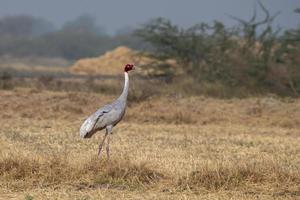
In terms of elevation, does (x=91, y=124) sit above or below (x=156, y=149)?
above

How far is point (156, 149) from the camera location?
1430 cm

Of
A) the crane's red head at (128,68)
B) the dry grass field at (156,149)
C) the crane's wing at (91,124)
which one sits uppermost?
the crane's red head at (128,68)

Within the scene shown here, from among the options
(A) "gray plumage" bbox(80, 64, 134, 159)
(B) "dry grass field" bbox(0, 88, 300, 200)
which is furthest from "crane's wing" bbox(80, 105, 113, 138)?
(B) "dry grass field" bbox(0, 88, 300, 200)

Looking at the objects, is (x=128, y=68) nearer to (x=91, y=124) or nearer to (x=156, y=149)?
(x=91, y=124)

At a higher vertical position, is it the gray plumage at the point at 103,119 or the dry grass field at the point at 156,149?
the gray plumage at the point at 103,119

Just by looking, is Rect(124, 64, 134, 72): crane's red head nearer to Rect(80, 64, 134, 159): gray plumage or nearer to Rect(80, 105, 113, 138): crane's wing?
Rect(80, 64, 134, 159): gray plumage

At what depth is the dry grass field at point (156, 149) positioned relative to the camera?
10.3 metres

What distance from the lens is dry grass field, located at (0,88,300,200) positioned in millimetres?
10344

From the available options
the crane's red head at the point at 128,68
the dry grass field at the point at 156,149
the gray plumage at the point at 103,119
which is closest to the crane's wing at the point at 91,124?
the gray plumage at the point at 103,119

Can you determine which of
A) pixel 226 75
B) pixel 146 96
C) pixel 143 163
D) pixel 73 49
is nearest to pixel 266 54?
pixel 226 75

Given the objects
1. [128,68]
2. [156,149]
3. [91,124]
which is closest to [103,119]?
[91,124]

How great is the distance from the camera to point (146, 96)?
2419 centimetres

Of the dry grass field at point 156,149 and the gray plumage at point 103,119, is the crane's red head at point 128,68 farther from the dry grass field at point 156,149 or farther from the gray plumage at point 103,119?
the dry grass field at point 156,149

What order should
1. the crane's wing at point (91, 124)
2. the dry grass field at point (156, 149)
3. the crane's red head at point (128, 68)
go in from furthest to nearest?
the crane's red head at point (128, 68), the crane's wing at point (91, 124), the dry grass field at point (156, 149)
